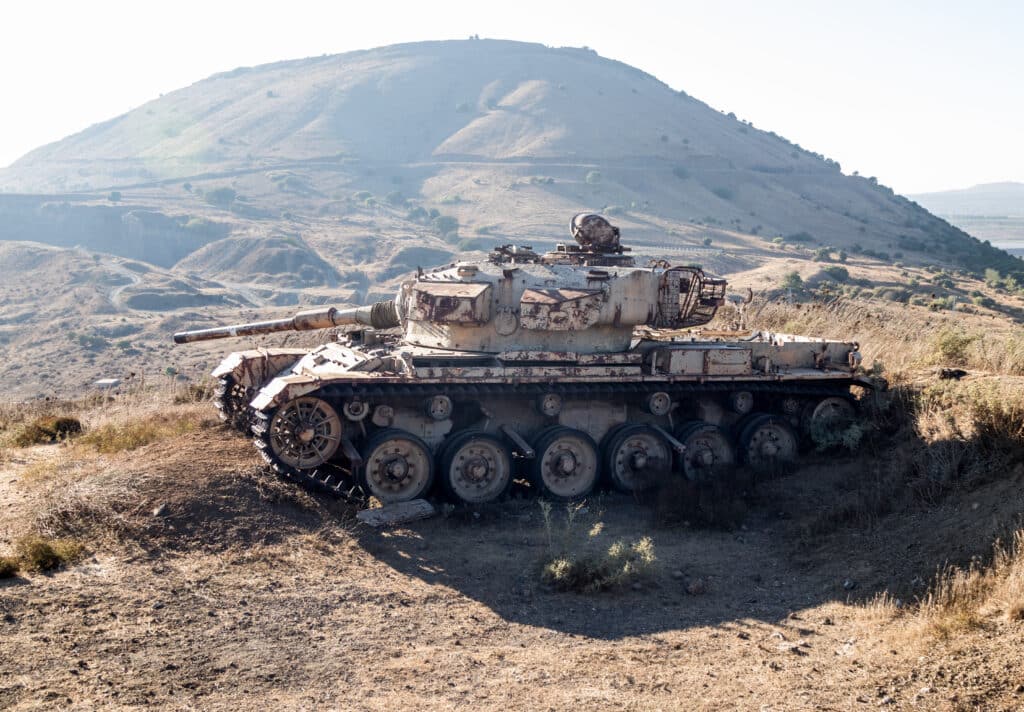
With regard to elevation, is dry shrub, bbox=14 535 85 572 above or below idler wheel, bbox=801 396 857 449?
below

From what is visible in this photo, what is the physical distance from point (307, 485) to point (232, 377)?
2.89 meters

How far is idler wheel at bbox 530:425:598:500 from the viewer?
512 inches

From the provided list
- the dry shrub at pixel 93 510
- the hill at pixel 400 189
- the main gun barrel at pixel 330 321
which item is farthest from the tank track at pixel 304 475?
the hill at pixel 400 189

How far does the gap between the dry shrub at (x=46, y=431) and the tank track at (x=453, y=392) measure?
4.25 metres

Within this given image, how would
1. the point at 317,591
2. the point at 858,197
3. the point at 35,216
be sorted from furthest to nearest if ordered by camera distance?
the point at 858,197 < the point at 35,216 < the point at 317,591

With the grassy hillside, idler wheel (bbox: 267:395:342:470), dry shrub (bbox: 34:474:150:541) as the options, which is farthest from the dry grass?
dry shrub (bbox: 34:474:150:541)

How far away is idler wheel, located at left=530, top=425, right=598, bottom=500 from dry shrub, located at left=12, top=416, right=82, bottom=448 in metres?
8.02

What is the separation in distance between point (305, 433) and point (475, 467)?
245 cm

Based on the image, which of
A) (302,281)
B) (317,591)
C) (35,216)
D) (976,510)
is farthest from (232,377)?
(35,216)

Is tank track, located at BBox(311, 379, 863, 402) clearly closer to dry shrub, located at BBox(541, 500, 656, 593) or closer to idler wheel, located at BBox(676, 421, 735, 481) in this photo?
idler wheel, located at BBox(676, 421, 735, 481)

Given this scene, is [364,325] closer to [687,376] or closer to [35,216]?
[687,376]

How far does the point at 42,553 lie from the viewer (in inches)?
364

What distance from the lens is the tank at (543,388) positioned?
12.1 metres

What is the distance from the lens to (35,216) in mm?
93562
